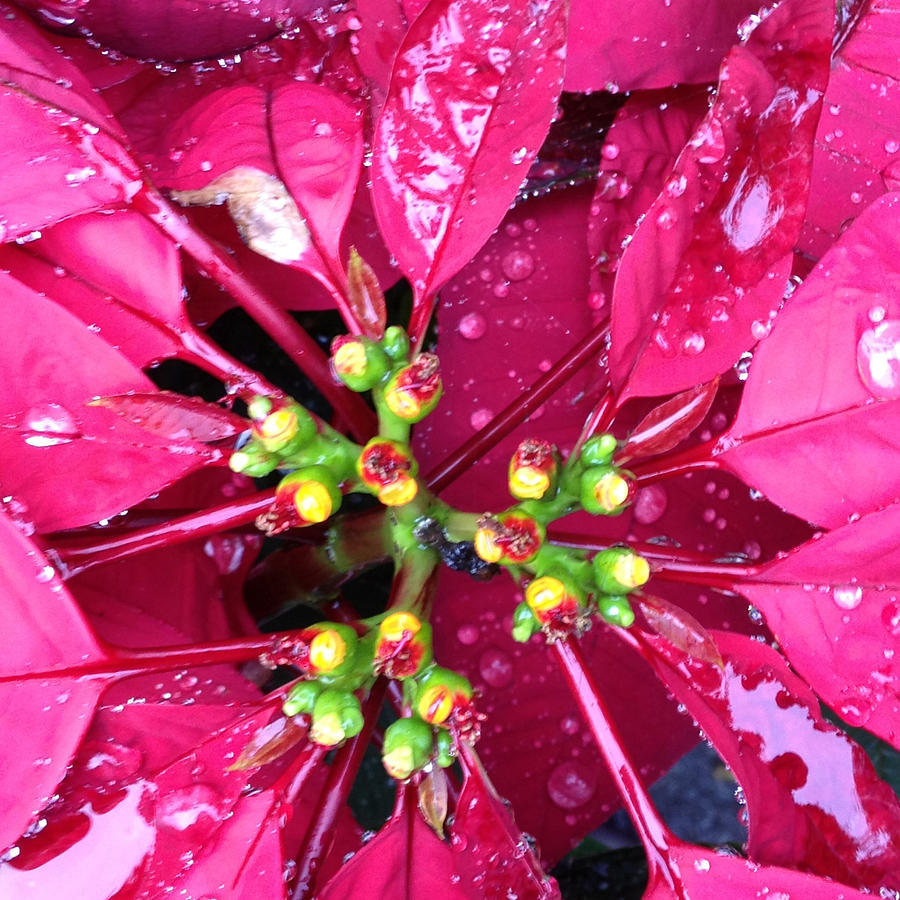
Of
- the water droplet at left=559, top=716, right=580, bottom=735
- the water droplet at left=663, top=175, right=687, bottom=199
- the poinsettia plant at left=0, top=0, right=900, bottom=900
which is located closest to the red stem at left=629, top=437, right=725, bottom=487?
the poinsettia plant at left=0, top=0, right=900, bottom=900

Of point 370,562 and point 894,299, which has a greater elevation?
point 894,299

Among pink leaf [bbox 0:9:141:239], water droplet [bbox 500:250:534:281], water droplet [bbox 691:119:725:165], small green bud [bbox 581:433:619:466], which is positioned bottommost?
water droplet [bbox 500:250:534:281]

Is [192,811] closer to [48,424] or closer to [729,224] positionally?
[48,424]

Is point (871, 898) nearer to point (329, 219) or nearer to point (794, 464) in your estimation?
point (794, 464)

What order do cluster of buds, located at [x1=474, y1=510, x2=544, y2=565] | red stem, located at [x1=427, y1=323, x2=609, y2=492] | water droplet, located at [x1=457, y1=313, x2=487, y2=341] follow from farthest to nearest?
water droplet, located at [x1=457, y1=313, x2=487, y2=341]
red stem, located at [x1=427, y1=323, x2=609, y2=492]
cluster of buds, located at [x1=474, y1=510, x2=544, y2=565]

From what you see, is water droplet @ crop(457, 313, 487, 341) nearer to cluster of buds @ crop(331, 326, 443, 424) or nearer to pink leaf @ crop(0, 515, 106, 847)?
cluster of buds @ crop(331, 326, 443, 424)

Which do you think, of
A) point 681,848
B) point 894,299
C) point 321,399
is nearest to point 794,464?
point 894,299

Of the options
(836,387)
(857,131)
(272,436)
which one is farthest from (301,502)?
(857,131)
